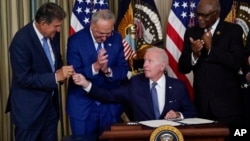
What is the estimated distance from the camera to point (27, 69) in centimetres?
308

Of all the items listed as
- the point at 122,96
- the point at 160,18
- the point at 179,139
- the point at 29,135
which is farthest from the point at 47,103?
the point at 160,18

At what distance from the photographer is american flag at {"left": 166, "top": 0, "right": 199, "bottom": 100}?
4.43 meters

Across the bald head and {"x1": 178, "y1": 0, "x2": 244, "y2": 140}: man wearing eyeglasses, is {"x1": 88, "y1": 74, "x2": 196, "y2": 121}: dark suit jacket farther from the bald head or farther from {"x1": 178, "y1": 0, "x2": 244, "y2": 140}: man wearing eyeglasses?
the bald head

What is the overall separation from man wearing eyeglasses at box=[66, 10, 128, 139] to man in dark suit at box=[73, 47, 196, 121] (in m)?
0.15

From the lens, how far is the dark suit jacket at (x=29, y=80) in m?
3.08

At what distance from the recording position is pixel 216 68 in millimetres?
3465

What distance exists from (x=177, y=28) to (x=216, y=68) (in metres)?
1.07

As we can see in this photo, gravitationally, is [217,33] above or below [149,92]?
above

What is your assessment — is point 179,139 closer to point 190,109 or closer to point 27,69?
point 190,109

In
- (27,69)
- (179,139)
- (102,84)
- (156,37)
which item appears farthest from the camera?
(156,37)

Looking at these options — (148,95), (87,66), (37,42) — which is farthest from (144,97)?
(37,42)

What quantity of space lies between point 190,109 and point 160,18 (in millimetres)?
1589

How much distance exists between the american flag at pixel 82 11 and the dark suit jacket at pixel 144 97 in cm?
129

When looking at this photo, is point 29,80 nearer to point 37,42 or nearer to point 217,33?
point 37,42
